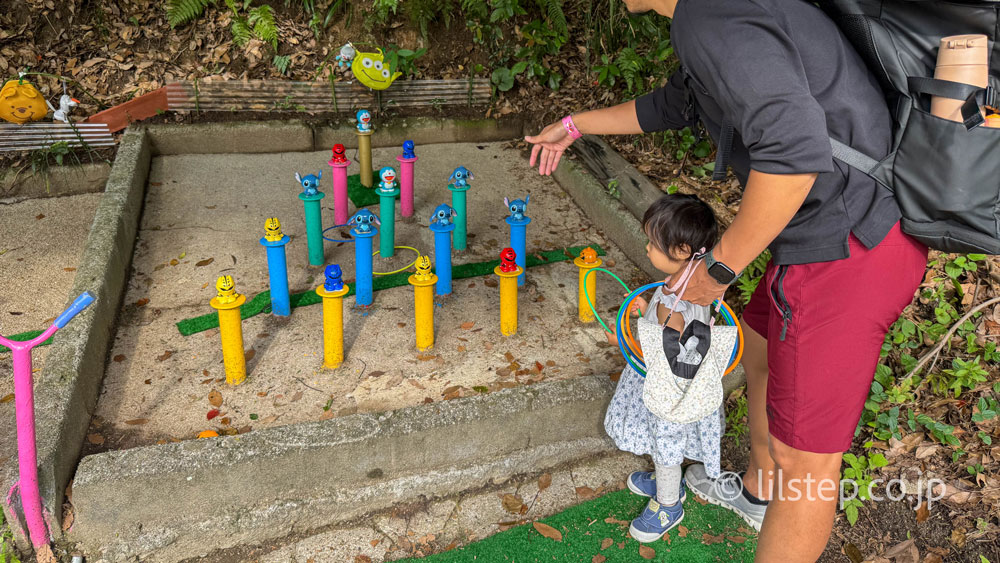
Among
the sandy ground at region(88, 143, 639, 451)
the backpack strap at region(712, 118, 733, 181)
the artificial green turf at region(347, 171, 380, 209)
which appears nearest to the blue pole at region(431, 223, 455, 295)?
the sandy ground at region(88, 143, 639, 451)

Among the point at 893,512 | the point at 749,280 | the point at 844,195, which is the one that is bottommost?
the point at 893,512

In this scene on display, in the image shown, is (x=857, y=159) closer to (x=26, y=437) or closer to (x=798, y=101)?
(x=798, y=101)

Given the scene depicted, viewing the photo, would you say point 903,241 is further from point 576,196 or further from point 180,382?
point 576,196

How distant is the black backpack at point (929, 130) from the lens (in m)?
1.66

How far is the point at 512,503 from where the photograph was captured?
2840 mm

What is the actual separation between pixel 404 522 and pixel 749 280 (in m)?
2.14

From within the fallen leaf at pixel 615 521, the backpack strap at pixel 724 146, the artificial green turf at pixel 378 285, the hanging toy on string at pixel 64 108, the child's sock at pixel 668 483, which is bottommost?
the fallen leaf at pixel 615 521

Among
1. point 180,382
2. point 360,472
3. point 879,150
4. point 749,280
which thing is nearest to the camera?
point 879,150

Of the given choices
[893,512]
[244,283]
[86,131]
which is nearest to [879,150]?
[893,512]

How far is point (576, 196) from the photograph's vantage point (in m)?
5.07

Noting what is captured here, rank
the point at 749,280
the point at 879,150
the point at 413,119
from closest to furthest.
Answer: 1. the point at 879,150
2. the point at 749,280
3. the point at 413,119

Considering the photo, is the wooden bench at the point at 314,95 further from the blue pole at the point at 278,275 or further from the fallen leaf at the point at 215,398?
the fallen leaf at the point at 215,398

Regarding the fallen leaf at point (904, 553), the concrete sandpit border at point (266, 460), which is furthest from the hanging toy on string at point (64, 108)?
the fallen leaf at point (904, 553)

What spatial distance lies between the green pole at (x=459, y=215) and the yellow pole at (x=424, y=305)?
1.03m
